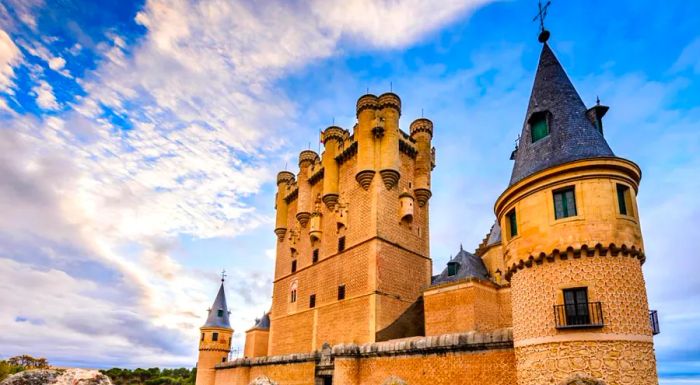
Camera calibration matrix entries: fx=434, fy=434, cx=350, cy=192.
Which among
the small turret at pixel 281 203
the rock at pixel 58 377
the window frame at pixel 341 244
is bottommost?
the rock at pixel 58 377

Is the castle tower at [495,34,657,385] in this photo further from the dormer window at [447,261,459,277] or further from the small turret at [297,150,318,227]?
the small turret at [297,150,318,227]

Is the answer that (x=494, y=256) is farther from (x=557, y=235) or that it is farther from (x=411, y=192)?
(x=557, y=235)

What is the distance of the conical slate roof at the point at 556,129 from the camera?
39.8 feet

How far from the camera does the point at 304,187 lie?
108ft

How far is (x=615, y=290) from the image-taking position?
412 inches

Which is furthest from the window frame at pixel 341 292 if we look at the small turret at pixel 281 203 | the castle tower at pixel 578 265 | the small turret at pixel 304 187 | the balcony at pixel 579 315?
the balcony at pixel 579 315

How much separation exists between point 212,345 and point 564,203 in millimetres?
38752

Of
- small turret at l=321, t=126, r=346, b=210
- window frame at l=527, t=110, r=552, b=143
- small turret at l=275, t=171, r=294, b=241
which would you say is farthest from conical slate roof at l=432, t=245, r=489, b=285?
small turret at l=275, t=171, r=294, b=241

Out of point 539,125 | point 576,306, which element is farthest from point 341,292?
point 576,306

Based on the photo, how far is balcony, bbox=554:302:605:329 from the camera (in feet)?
33.8

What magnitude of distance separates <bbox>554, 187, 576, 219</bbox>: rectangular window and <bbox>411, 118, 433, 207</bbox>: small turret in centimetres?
1697

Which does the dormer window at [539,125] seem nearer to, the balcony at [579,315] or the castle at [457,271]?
the castle at [457,271]

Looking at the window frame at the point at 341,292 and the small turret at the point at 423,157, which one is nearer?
the window frame at the point at 341,292

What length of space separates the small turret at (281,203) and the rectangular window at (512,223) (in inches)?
951
